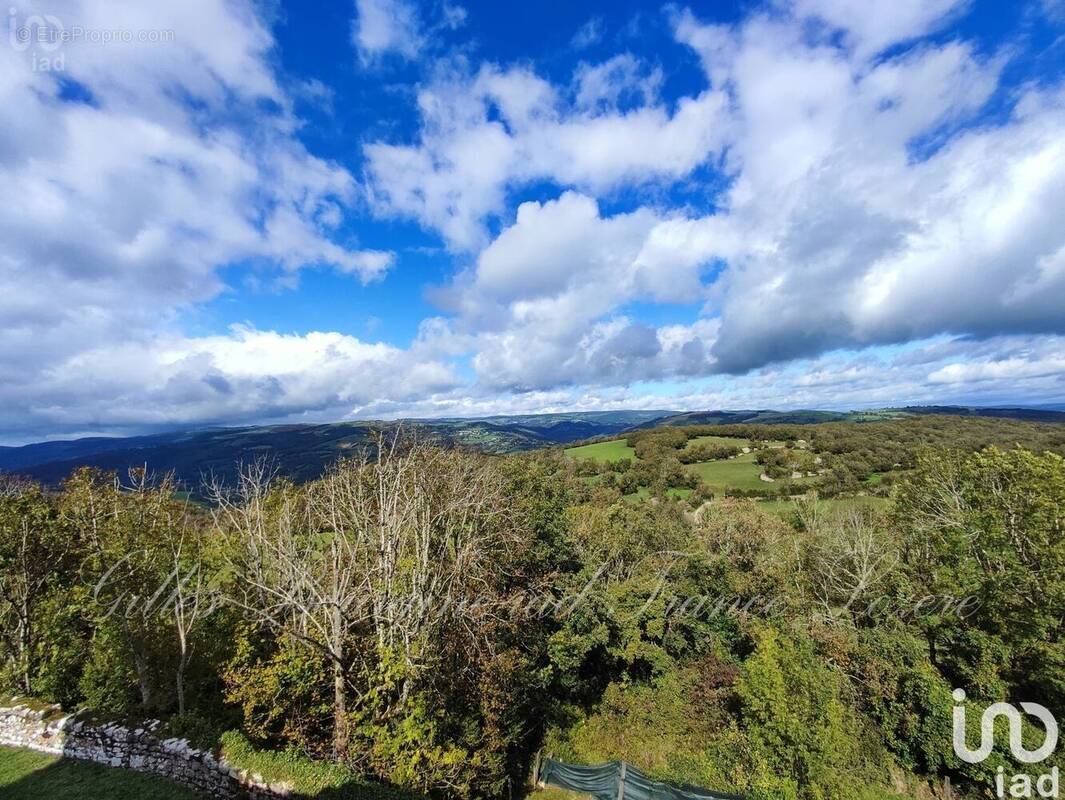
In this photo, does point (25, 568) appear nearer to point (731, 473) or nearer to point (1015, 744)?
point (1015, 744)

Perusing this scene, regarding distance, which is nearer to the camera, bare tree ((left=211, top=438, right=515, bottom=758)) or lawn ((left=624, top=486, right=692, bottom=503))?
bare tree ((left=211, top=438, right=515, bottom=758))

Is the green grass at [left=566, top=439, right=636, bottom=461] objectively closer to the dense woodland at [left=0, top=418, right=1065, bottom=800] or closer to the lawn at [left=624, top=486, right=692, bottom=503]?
the lawn at [left=624, top=486, right=692, bottom=503]

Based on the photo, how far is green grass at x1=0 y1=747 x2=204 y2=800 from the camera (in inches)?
509

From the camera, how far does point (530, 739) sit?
88.9ft

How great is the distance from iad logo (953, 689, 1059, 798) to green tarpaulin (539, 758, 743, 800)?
44.6 ft

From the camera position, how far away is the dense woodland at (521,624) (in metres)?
15.8

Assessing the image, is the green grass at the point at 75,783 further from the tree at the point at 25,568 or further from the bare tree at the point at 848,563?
the bare tree at the point at 848,563

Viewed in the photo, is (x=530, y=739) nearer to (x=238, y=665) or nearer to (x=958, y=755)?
(x=238, y=665)

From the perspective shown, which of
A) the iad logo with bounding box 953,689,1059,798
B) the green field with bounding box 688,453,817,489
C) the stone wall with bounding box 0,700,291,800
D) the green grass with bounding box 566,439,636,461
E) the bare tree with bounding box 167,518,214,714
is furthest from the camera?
the green grass with bounding box 566,439,636,461

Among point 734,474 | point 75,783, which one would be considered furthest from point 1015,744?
point 734,474

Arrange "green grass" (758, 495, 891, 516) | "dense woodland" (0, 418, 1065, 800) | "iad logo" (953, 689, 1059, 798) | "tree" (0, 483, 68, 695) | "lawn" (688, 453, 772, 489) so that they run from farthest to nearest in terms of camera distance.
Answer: "lawn" (688, 453, 772, 489), "green grass" (758, 495, 891, 516), "iad logo" (953, 689, 1059, 798), "tree" (0, 483, 68, 695), "dense woodland" (0, 418, 1065, 800)

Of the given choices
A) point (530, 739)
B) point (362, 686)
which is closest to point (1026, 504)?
point (530, 739)

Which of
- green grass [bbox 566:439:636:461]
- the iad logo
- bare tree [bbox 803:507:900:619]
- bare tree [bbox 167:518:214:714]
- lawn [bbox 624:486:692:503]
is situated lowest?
the iad logo

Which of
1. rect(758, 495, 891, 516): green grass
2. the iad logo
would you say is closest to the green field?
rect(758, 495, 891, 516): green grass
